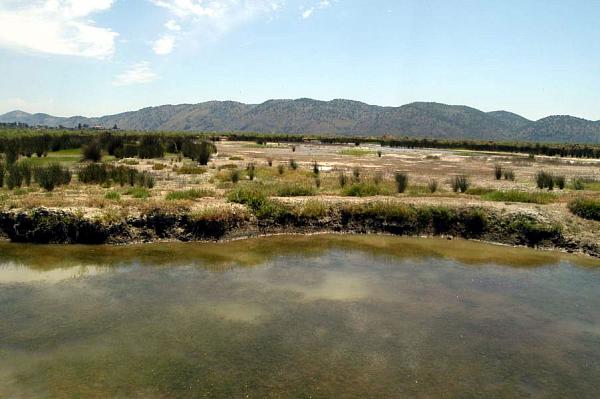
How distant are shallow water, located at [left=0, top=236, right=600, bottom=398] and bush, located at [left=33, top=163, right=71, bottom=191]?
255 inches

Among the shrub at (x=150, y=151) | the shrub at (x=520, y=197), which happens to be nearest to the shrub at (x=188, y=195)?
the shrub at (x=520, y=197)

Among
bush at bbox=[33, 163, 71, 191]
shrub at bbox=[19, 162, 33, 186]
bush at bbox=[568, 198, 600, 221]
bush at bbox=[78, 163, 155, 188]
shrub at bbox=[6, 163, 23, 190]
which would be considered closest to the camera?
bush at bbox=[568, 198, 600, 221]

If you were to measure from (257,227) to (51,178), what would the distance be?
9.75m

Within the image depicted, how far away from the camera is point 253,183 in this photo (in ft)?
74.0

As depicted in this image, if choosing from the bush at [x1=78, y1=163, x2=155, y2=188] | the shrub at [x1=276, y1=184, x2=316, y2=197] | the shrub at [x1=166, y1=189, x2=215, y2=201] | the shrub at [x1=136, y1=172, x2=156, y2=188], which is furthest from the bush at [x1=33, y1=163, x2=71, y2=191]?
the shrub at [x1=276, y1=184, x2=316, y2=197]

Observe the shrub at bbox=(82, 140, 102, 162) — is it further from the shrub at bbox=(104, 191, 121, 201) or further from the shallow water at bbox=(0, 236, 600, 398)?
the shallow water at bbox=(0, 236, 600, 398)

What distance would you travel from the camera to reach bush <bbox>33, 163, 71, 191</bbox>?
1905cm

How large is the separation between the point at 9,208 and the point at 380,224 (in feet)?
41.2

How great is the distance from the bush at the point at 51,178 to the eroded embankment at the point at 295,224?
4.65 meters

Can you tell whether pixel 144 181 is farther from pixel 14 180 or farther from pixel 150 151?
pixel 150 151

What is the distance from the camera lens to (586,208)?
53.8 feet

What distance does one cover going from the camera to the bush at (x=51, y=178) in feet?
62.5

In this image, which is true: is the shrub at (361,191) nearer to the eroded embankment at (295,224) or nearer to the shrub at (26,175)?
the eroded embankment at (295,224)

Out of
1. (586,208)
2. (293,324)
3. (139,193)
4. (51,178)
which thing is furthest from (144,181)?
(586,208)
